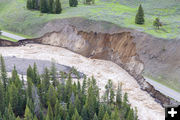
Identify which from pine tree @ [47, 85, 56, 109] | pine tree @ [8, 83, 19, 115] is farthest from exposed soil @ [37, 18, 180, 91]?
pine tree @ [8, 83, 19, 115]

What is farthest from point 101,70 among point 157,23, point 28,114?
point 28,114

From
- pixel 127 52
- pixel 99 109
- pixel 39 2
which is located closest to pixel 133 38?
pixel 127 52

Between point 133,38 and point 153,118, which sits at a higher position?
point 133,38

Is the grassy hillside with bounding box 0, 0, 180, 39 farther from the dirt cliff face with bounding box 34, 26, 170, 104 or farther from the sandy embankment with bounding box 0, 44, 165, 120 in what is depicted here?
the sandy embankment with bounding box 0, 44, 165, 120

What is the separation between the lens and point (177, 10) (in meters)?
70.7

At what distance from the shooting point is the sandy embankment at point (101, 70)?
127 ft

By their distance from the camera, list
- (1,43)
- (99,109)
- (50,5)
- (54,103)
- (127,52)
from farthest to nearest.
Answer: (50,5), (1,43), (127,52), (54,103), (99,109)

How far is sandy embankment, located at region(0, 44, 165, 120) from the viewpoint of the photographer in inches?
1526

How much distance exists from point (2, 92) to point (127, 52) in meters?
32.1

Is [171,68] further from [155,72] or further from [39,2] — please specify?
[39,2]

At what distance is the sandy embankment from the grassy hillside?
12465 millimetres

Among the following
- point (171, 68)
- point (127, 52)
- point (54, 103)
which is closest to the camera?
point (54, 103)

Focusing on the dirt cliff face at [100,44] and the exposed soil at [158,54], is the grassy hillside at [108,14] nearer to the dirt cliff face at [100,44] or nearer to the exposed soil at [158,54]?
the exposed soil at [158,54]

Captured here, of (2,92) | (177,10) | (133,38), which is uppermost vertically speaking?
(177,10)
